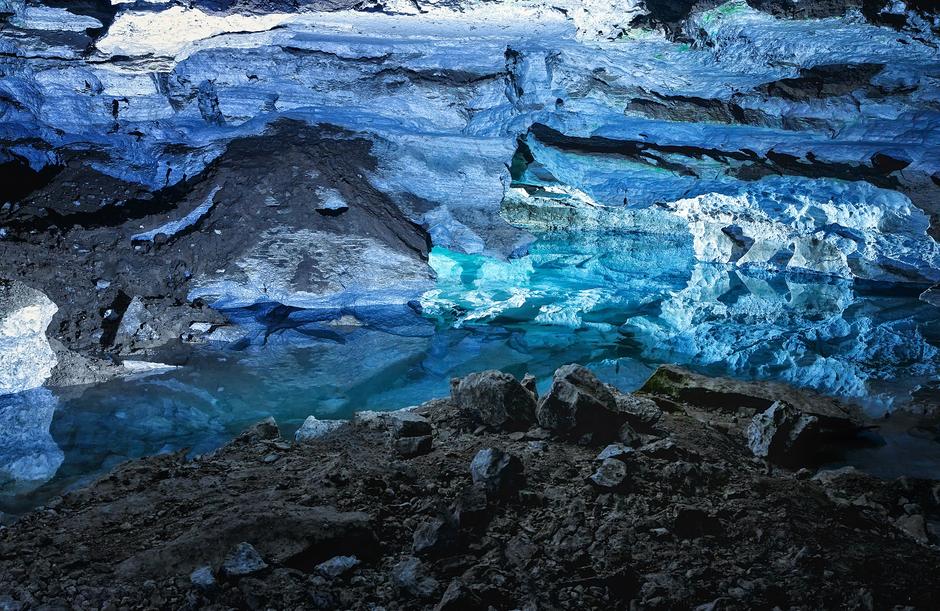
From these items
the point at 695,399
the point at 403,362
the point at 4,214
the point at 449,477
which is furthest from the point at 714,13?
the point at 4,214

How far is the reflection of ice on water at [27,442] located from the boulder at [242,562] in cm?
208

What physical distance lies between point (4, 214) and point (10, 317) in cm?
157

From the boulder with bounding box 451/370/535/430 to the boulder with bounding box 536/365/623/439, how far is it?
0.10 metres

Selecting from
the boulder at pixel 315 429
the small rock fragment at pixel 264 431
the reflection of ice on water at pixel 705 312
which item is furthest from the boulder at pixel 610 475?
the reflection of ice on water at pixel 705 312

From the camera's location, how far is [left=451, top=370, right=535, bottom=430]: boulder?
8.82 ft

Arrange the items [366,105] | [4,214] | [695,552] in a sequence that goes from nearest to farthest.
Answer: [695,552], [4,214], [366,105]

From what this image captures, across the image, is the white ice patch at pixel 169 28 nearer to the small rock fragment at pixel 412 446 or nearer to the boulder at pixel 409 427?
the boulder at pixel 409 427

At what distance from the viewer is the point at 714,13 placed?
15.8 feet

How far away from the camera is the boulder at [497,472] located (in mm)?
2035

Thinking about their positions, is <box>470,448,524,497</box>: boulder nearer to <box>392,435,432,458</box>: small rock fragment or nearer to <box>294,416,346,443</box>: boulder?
<box>392,435,432,458</box>: small rock fragment

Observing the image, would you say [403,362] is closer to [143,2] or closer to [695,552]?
[695,552]

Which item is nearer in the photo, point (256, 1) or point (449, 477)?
point (449, 477)

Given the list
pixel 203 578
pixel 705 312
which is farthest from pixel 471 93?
pixel 203 578

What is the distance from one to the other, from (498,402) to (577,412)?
40cm
